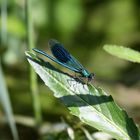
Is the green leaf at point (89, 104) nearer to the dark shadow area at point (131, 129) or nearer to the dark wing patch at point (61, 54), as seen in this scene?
the dark shadow area at point (131, 129)

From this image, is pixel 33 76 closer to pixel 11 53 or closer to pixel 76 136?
pixel 76 136

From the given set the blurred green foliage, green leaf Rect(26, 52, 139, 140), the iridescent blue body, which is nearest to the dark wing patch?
the iridescent blue body

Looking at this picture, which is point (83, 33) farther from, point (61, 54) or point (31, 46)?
point (61, 54)

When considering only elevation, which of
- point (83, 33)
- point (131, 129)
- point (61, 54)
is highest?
point (61, 54)

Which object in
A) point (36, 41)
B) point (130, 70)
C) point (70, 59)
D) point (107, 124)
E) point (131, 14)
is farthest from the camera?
point (131, 14)

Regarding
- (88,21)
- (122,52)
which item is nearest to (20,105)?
(88,21)

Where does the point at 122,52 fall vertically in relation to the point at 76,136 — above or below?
above

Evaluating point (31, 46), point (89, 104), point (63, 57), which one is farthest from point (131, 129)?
point (31, 46)

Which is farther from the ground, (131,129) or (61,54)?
(61,54)
